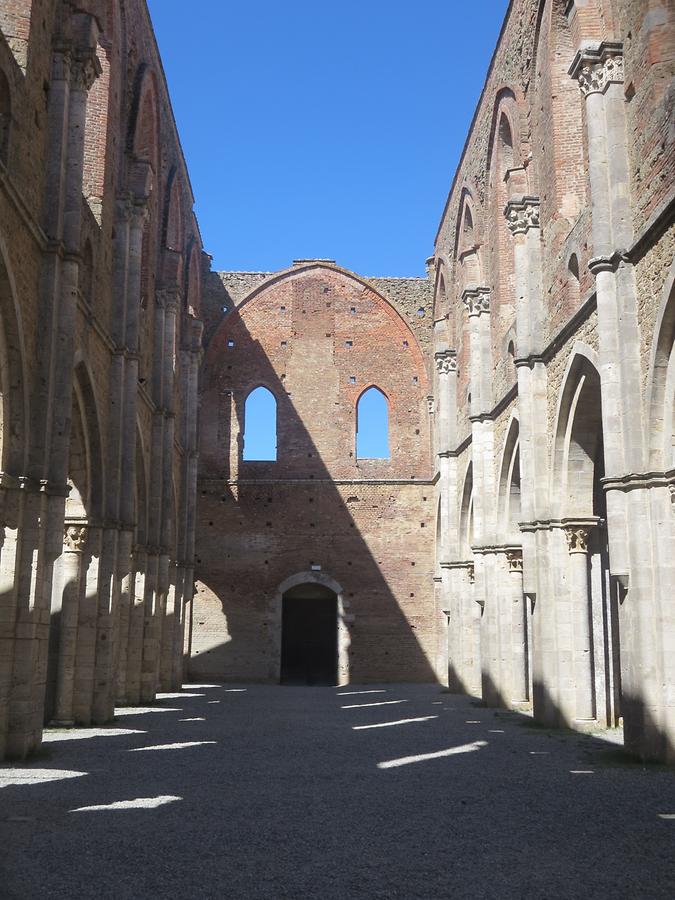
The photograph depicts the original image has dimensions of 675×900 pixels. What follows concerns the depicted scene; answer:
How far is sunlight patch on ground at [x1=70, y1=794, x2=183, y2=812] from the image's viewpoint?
24.7ft

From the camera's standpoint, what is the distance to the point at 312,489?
2856cm

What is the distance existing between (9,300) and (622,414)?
6762mm

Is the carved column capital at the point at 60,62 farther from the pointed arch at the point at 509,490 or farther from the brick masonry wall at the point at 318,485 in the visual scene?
the brick masonry wall at the point at 318,485

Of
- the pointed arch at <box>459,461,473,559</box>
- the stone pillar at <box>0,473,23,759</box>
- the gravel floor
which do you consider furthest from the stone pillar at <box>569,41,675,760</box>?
the pointed arch at <box>459,461,473,559</box>

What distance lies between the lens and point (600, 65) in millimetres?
11945

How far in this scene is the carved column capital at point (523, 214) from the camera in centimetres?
1609

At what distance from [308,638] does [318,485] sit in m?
5.03

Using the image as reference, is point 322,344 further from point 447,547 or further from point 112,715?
point 112,715

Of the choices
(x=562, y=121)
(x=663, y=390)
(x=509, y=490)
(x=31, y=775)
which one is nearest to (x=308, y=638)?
(x=509, y=490)

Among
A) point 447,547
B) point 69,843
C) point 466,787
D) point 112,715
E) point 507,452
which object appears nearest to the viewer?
point 69,843

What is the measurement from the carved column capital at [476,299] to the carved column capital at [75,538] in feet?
32.5

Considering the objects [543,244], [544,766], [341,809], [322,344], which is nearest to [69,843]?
[341,809]

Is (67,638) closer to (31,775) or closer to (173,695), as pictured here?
(31,775)

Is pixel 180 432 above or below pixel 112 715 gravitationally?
above
